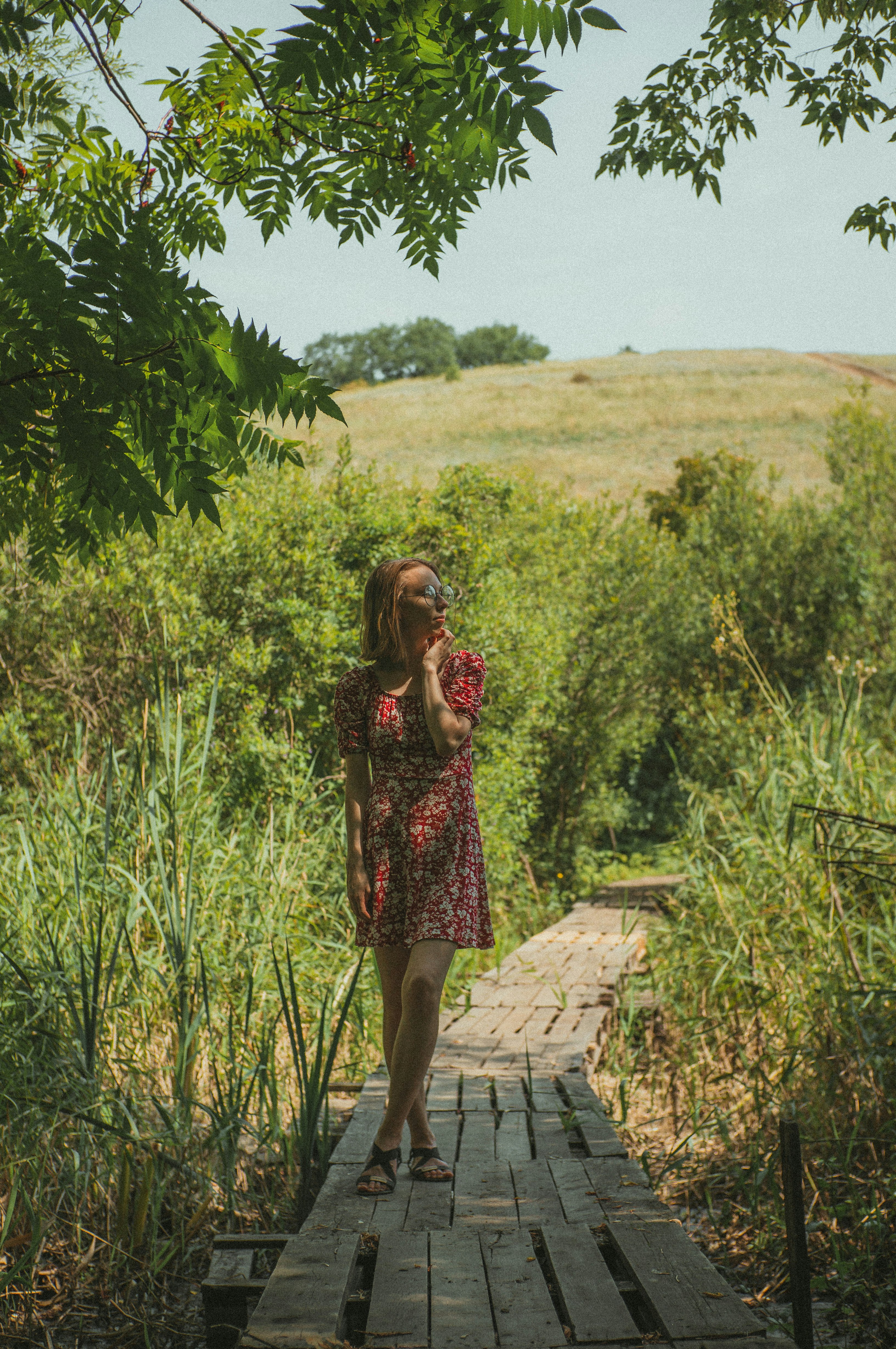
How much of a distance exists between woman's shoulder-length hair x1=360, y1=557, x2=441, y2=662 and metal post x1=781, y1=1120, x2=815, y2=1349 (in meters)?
1.65

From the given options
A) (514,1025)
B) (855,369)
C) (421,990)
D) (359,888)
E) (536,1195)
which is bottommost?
(514,1025)

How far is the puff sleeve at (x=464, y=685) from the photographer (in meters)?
2.96

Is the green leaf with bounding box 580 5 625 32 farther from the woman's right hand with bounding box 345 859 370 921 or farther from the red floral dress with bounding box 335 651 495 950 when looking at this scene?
the woman's right hand with bounding box 345 859 370 921

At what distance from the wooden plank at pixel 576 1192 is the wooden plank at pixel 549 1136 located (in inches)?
2.9

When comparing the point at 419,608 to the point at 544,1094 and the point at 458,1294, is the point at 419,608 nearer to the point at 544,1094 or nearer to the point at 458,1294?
the point at 458,1294

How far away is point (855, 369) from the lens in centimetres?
5778

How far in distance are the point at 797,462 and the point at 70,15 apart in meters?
40.0

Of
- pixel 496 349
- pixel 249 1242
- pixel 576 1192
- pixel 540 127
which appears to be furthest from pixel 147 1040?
pixel 496 349

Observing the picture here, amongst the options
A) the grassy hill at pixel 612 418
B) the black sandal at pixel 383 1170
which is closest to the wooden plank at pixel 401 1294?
the black sandal at pixel 383 1170

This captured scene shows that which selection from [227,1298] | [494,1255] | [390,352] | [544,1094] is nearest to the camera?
[494,1255]

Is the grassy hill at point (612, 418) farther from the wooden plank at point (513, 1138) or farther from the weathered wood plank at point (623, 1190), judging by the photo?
the weathered wood plank at point (623, 1190)

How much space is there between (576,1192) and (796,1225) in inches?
36.5

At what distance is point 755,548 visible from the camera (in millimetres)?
12531

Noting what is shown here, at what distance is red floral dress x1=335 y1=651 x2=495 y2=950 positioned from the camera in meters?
2.90
